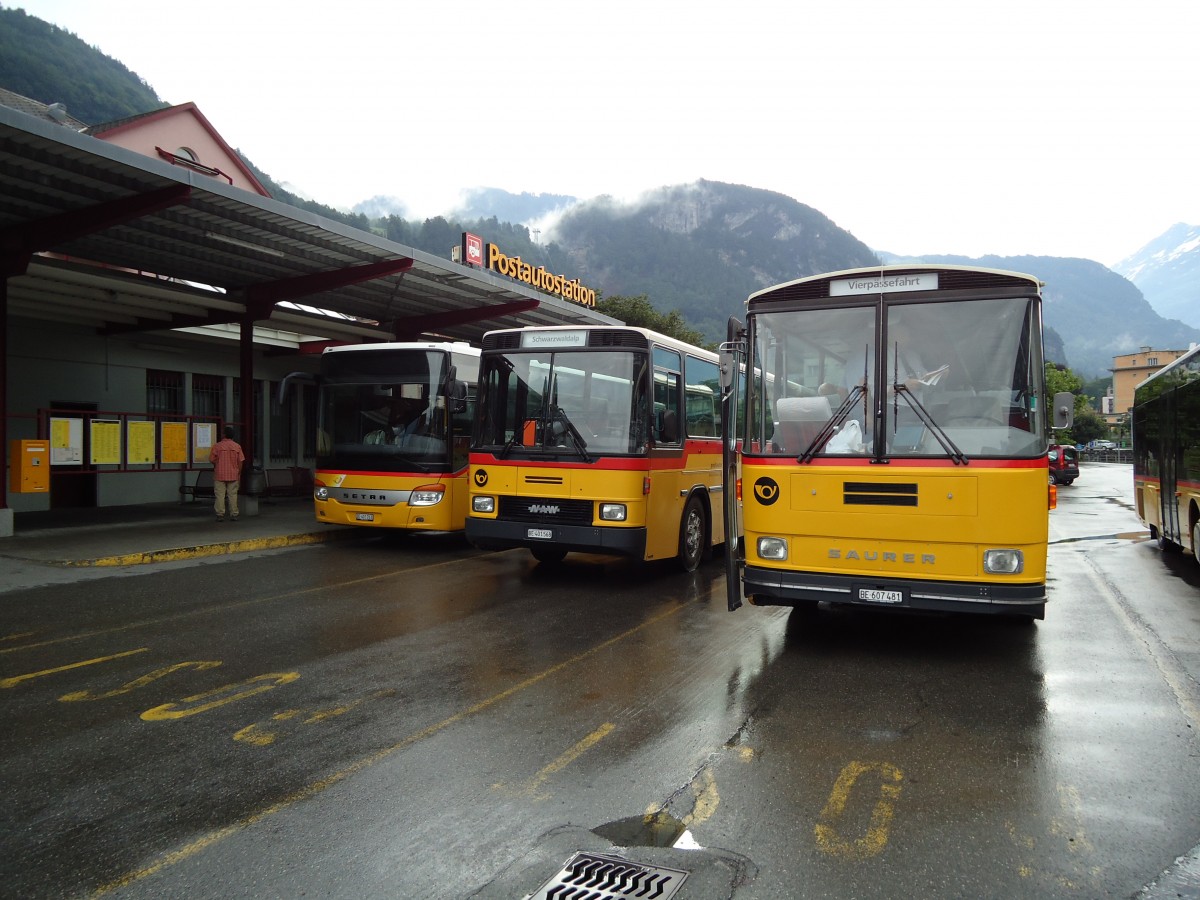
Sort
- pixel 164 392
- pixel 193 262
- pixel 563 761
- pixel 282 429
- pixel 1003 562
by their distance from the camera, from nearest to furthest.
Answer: pixel 563 761 < pixel 1003 562 < pixel 193 262 < pixel 164 392 < pixel 282 429

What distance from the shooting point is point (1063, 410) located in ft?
21.1

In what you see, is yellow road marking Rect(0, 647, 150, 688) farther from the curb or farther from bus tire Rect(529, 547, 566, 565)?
bus tire Rect(529, 547, 566, 565)

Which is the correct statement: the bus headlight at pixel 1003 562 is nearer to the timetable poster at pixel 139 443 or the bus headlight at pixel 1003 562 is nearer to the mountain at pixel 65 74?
the timetable poster at pixel 139 443

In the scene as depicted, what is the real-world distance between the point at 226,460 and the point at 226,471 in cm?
20

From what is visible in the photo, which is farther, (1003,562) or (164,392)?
(164,392)

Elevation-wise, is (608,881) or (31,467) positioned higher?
(31,467)

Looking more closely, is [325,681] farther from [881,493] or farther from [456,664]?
[881,493]

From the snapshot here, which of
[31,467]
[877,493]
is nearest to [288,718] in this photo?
[877,493]

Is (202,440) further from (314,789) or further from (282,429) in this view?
(314,789)

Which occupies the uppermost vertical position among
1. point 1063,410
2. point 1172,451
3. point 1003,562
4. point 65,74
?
point 65,74

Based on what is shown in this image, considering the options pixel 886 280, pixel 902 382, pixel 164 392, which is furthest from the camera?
pixel 164 392

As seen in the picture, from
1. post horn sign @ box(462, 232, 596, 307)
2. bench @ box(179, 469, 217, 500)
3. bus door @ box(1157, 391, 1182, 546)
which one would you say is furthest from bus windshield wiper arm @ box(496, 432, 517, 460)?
post horn sign @ box(462, 232, 596, 307)

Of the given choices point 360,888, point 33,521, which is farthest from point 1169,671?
point 33,521

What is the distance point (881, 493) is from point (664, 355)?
433 centimetres
